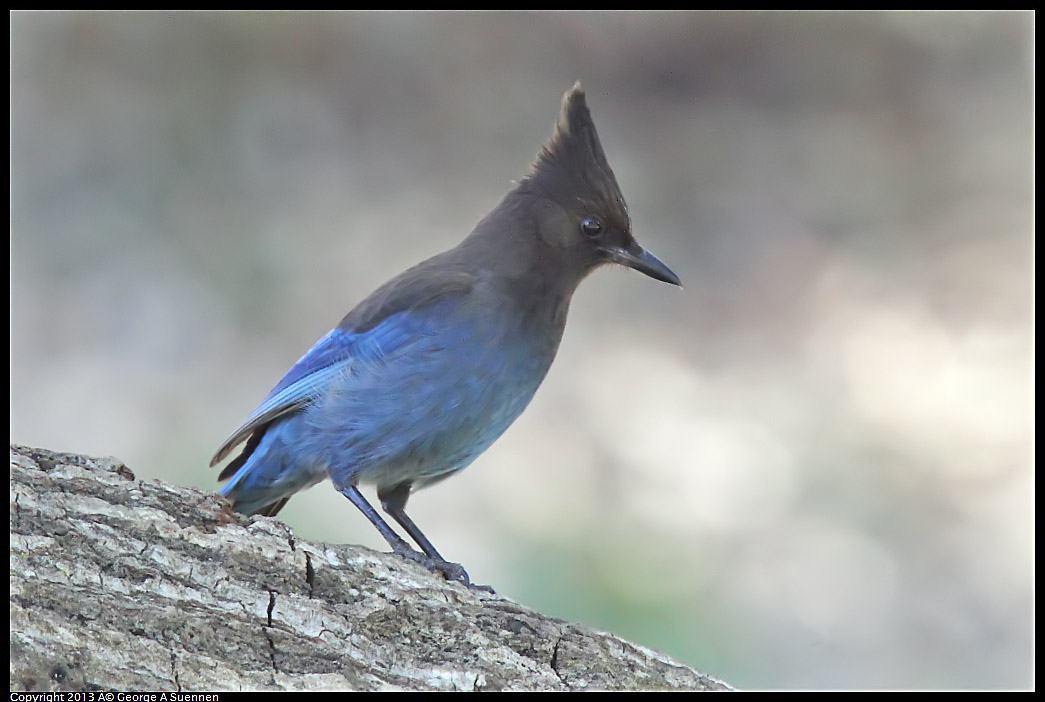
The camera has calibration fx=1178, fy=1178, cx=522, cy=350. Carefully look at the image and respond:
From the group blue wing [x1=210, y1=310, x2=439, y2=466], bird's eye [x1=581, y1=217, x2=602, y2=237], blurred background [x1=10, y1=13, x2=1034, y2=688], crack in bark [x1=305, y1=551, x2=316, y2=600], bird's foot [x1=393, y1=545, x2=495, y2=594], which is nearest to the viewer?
crack in bark [x1=305, y1=551, x2=316, y2=600]

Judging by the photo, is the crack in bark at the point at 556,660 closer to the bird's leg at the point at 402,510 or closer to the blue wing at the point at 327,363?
the bird's leg at the point at 402,510

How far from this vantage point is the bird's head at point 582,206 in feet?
11.5

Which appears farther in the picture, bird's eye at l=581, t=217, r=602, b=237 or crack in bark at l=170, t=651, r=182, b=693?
bird's eye at l=581, t=217, r=602, b=237

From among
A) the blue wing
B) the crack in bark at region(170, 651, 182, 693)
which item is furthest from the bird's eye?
the crack in bark at region(170, 651, 182, 693)

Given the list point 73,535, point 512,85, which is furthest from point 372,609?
point 512,85

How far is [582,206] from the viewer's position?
138 inches

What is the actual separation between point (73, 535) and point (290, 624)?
0.48 m

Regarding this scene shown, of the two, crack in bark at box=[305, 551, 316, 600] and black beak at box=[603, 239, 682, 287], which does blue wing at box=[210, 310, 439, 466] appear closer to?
black beak at box=[603, 239, 682, 287]

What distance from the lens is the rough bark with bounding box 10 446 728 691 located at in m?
2.30

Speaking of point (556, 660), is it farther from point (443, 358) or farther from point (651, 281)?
point (651, 281)

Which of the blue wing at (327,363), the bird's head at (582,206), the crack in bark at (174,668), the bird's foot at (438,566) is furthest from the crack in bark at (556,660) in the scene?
the bird's head at (582,206)

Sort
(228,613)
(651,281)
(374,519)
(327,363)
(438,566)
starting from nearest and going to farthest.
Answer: (228,613) < (438,566) < (374,519) < (327,363) < (651,281)

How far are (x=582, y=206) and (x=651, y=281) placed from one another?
82.5 inches

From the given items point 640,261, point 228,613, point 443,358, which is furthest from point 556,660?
point 640,261
